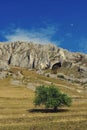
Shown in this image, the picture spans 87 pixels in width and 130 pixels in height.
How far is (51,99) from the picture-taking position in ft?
323

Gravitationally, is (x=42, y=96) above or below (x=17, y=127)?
above

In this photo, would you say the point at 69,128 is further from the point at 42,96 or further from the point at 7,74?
the point at 7,74

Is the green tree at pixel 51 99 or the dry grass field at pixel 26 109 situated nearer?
the dry grass field at pixel 26 109

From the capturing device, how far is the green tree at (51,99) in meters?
97.4

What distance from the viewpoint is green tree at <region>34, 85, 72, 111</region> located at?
320ft

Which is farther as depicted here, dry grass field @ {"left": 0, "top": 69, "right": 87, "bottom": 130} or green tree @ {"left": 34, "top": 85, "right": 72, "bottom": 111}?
green tree @ {"left": 34, "top": 85, "right": 72, "bottom": 111}

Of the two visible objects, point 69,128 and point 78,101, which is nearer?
point 69,128

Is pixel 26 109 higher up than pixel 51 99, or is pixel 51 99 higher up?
pixel 51 99

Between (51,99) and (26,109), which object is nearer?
(26,109)

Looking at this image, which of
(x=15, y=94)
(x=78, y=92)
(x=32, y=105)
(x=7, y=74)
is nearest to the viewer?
(x=32, y=105)

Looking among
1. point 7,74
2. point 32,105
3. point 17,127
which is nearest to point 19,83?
point 7,74

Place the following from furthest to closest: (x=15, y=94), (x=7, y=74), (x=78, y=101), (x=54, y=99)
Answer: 1. (x=7, y=74)
2. (x=15, y=94)
3. (x=78, y=101)
4. (x=54, y=99)

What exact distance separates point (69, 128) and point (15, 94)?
81.4m

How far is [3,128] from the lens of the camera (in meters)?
59.3
